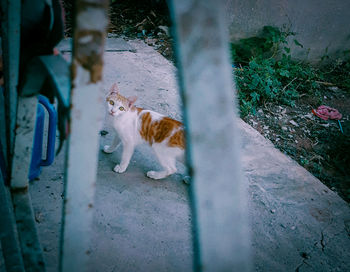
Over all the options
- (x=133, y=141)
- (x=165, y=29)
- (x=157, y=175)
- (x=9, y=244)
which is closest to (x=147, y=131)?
(x=133, y=141)

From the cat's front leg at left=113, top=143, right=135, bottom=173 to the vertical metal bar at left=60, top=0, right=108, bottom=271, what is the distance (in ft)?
4.63

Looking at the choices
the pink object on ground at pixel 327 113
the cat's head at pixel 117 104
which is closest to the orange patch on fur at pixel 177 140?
the cat's head at pixel 117 104

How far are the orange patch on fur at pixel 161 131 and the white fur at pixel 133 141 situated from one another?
3 cm

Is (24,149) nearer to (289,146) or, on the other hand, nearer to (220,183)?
(220,183)

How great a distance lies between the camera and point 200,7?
303 mm

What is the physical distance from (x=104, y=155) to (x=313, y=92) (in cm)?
337

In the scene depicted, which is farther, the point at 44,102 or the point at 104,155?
the point at 104,155

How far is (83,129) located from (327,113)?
3848mm

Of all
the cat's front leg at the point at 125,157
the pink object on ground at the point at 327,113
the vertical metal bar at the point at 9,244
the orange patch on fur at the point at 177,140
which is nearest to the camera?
the vertical metal bar at the point at 9,244

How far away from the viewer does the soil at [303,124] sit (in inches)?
106

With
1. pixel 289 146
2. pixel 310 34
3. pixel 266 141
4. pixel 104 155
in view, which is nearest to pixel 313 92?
pixel 310 34

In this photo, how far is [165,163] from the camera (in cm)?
183

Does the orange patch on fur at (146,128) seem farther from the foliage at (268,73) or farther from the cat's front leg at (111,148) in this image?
the foliage at (268,73)

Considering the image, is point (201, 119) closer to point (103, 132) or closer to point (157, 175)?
point (157, 175)
